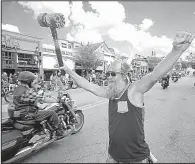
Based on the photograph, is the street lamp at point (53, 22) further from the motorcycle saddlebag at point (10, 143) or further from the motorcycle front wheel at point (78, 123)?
the motorcycle front wheel at point (78, 123)

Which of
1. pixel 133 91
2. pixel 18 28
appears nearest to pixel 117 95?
pixel 133 91

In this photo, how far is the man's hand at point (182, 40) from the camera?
1.10m

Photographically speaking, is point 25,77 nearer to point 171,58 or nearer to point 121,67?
point 121,67

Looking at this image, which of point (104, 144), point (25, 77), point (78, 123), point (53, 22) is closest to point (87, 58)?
point (78, 123)

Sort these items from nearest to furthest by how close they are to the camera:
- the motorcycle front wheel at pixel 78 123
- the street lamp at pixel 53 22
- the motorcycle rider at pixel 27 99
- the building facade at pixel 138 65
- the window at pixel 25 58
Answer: the street lamp at pixel 53 22
the building facade at pixel 138 65
the motorcycle rider at pixel 27 99
the motorcycle front wheel at pixel 78 123
the window at pixel 25 58

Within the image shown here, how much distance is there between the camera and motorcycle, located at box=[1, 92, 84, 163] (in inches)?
86.5

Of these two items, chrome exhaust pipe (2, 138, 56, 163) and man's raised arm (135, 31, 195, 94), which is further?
chrome exhaust pipe (2, 138, 56, 163)

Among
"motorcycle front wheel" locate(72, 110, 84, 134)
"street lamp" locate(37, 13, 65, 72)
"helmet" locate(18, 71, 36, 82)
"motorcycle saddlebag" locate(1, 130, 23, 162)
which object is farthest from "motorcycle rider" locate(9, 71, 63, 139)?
"street lamp" locate(37, 13, 65, 72)

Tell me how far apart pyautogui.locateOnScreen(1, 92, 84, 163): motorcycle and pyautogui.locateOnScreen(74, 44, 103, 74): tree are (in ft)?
65.0

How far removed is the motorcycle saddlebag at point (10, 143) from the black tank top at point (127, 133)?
4.60 feet

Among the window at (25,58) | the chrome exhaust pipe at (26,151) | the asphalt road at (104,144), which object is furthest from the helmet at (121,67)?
the window at (25,58)

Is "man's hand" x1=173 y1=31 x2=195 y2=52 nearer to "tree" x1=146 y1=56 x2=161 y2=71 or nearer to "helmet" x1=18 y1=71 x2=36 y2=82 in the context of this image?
"tree" x1=146 y1=56 x2=161 y2=71

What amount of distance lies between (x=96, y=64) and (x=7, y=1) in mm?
22035

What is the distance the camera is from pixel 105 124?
4102mm
